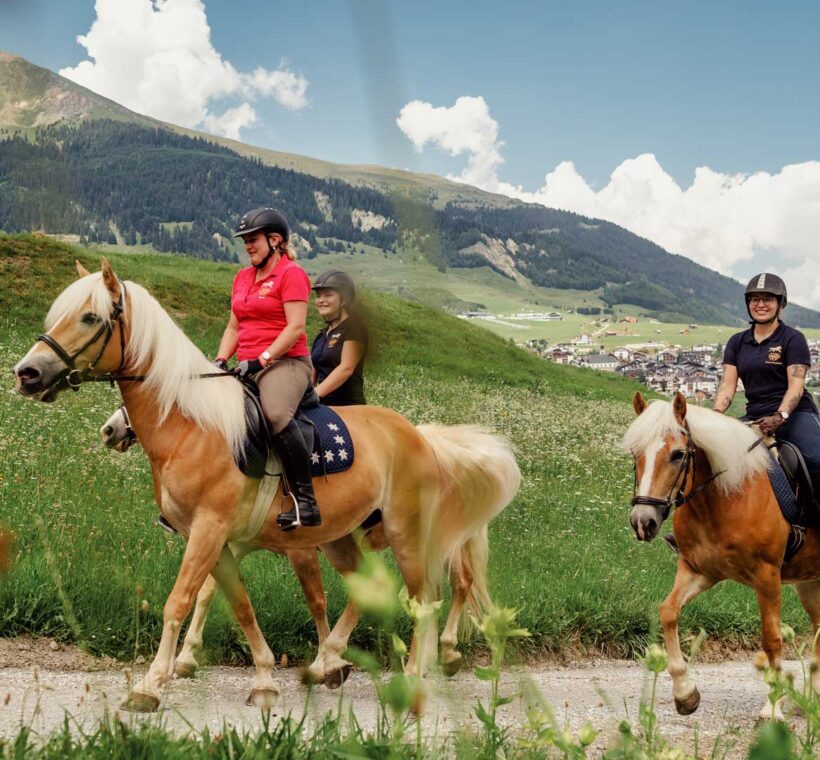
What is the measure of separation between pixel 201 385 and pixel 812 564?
5.39m

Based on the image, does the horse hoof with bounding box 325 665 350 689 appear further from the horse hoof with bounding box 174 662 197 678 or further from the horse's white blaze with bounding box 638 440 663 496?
the horse's white blaze with bounding box 638 440 663 496

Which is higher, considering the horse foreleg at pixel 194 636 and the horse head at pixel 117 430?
the horse head at pixel 117 430

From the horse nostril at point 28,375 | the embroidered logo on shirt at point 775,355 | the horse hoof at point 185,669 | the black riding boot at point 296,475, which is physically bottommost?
the horse hoof at point 185,669

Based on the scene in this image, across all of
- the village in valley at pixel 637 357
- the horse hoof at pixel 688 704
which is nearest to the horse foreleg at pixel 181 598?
the village in valley at pixel 637 357

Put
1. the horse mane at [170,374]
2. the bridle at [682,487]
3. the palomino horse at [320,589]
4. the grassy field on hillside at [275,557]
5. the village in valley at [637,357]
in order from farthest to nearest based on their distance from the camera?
the grassy field on hillside at [275,557] < the palomino horse at [320,589] < the bridle at [682,487] < the horse mane at [170,374] < the village in valley at [637,357]

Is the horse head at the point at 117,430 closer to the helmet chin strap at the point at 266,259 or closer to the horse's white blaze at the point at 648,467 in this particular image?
the helmet chin strap at the point at 266,259

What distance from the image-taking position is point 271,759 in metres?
3.75

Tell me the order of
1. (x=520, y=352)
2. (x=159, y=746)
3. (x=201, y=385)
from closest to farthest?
(x=159, y=746) < (x=201, y=385) < (x=520, y=352)

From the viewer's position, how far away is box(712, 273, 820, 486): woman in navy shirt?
7633 millimetres

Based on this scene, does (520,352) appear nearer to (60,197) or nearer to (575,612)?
(575,612)

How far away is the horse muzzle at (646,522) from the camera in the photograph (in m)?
6.59

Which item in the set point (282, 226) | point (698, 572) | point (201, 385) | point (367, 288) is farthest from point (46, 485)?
point (367, 288)

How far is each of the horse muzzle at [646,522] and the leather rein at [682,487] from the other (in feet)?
0.21

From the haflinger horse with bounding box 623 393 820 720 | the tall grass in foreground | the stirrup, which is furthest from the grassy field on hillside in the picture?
the haflinger horse with bounding box 623 393 820 720
